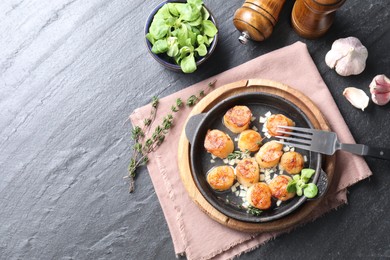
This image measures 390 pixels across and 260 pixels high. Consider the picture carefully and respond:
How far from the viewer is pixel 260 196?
2055 millimetres

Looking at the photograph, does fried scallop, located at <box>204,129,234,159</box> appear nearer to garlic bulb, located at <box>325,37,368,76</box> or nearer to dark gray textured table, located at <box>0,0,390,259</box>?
dark gray textured table, located at <box>0,0,390,259</box>

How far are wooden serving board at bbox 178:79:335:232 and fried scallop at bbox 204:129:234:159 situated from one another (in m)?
0.10

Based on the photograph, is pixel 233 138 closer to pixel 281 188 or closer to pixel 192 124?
pixel 192 124

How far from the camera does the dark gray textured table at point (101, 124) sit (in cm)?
219

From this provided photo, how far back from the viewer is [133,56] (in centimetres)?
233

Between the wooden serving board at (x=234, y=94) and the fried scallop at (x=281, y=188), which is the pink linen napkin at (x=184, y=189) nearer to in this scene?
the wooden serving board at (x=234, y=94)

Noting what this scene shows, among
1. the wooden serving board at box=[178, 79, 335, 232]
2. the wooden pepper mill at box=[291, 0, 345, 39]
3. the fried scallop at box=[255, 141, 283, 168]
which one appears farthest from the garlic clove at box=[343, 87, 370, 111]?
the fried scallop at box=[255, 141, 283, 168]

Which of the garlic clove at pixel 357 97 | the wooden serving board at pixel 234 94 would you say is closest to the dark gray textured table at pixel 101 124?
the garlic clove at pixel 357 97

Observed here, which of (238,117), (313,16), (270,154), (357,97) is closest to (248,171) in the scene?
(270,154)

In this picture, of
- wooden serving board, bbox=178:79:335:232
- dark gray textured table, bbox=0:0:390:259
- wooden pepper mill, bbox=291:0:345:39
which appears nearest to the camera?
wooden pepper mill, bbox=291:0:345:39

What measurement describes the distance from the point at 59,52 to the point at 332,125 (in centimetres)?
123

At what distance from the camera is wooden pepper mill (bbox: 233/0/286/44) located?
6.98 feet

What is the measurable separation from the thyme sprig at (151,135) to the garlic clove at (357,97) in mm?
564

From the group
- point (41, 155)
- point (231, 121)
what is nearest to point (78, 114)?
point (41, 155)
